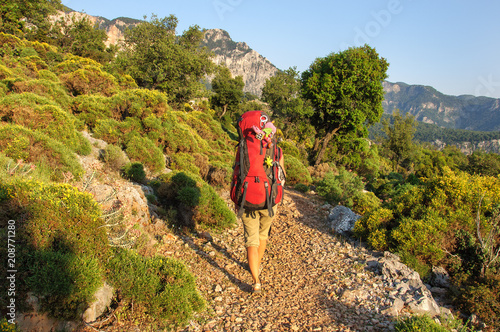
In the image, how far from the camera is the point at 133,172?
22.7ft

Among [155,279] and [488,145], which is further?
[488,145]

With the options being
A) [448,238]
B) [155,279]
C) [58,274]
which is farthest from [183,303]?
[448,238]

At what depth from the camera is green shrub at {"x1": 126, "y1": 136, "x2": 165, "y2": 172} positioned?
8.01 metres

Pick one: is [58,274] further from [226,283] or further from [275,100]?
[275,100]

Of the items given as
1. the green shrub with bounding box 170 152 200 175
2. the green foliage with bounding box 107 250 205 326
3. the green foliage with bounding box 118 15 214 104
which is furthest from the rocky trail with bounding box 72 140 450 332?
the green foliage with bounding box 118 15 214 104

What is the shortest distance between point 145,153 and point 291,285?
569 centimetres

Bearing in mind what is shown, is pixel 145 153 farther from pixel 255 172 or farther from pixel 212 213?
pixel 255 172

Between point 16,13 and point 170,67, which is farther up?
point 16,13

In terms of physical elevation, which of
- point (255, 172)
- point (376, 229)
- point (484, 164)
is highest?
point (484, 164)

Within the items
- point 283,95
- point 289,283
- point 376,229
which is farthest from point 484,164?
point 289,283

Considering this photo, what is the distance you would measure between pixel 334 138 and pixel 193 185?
1768cm

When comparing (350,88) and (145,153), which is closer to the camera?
(145,153)

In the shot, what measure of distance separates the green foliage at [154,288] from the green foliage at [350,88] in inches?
714

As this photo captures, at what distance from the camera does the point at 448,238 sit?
4949 millimetres
